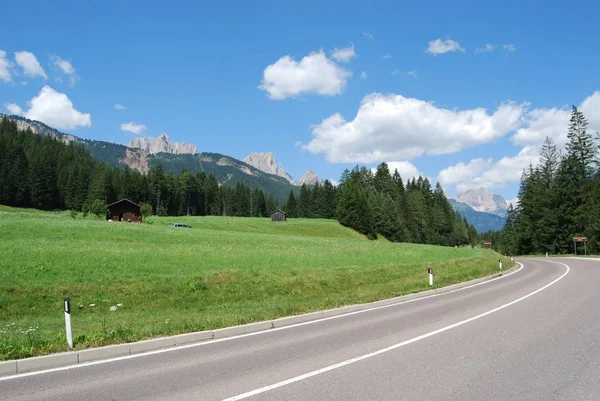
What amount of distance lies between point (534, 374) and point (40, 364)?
860cm

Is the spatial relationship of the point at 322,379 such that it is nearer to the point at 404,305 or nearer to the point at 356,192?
the point at 404,305

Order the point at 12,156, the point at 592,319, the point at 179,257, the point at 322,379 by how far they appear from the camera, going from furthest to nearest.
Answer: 1. the point at 12,156
2. the point at 179,257
3. the point at 592,319
4. the point at 322,379

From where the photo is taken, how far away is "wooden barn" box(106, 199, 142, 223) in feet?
247

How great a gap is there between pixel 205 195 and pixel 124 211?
250ft

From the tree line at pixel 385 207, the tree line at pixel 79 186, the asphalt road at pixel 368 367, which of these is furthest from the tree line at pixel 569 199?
the tree line at pixel 79 186

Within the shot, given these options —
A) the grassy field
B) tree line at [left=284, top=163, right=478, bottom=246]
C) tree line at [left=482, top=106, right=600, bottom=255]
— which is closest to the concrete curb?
the grassy field

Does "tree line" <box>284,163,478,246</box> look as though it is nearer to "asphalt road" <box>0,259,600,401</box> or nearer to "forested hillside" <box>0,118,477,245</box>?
"forested hillside" <box>0,118,477,245</box>

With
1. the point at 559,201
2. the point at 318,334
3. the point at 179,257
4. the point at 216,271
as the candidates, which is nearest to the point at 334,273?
the point at 216,271

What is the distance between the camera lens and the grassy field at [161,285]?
1146 cm

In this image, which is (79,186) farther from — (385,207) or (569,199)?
(569,199)

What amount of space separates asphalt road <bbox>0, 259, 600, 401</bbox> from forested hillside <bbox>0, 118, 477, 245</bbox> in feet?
280

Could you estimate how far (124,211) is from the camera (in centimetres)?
7631

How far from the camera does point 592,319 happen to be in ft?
38.9

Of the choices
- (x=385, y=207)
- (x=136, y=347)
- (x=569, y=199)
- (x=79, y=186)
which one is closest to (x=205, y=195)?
(x=79, y=186)
